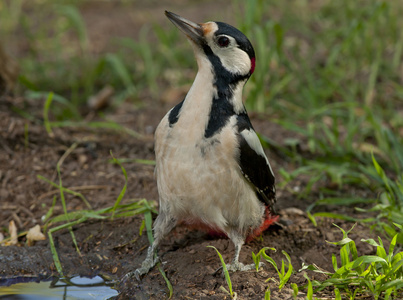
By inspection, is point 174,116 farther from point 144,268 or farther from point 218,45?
point 144,268

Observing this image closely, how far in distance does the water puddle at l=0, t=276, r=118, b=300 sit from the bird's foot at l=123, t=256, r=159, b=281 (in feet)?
0.39

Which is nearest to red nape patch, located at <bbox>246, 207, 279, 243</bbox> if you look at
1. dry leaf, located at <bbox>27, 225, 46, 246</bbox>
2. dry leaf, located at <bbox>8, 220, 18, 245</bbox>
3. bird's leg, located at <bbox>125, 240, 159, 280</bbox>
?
bird's leg, located at <bbox>125, 240, 159, 280</bbox>

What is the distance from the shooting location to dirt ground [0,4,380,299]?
314 cm

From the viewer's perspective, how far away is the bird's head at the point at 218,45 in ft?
10.3

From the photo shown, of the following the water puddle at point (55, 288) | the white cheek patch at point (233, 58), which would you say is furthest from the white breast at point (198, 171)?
the water puddle at point (55, 288)

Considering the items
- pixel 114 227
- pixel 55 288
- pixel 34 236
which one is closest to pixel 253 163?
pixel 114 227

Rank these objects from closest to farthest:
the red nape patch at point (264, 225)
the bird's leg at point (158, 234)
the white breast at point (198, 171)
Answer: the white breast at point (198, 171), the bird's leg at point (158, 234), the red nape patch at point (264, 225)

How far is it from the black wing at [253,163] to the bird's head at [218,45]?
10.8 inches

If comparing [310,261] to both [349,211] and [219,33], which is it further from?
[219,33]

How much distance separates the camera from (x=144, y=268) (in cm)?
324

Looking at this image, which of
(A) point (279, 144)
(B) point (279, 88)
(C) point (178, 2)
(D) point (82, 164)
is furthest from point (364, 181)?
(C) point (178, 2)

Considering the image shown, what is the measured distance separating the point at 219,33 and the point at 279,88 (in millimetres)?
2639

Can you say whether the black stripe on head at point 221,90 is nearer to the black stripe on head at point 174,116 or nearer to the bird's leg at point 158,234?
the black stripe on head at point 174,116

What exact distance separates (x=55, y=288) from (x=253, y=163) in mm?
1259
